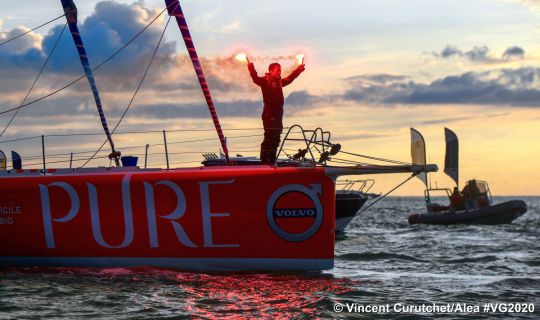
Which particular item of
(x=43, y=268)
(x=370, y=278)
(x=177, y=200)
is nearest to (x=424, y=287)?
(x=370, y=278)

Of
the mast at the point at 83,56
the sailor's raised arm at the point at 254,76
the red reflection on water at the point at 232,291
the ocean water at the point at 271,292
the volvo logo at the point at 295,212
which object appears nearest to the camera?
the ocean water at the point at 271,292

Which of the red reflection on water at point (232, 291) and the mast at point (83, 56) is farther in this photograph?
the mast at point (83, 56)

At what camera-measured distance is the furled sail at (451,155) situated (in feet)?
132

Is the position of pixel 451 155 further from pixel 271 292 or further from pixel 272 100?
pixel 271 292

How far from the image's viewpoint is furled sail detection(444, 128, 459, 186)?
40156mm

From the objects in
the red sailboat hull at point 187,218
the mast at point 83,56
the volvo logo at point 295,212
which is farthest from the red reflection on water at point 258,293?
the mast at point 83,56

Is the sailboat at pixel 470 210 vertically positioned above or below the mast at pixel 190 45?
below

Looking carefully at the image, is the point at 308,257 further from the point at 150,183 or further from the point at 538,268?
the point at 538,268

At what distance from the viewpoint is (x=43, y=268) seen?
1459 cm

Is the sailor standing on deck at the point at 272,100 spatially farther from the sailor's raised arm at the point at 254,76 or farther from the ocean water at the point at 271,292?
the ocean water at the point at 271,292

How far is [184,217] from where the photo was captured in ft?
45.9

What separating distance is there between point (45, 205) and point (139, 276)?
2.49 meters

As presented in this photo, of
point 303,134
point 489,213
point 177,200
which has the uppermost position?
point 303,134

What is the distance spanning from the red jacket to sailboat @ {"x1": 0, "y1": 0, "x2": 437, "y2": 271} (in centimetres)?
110
